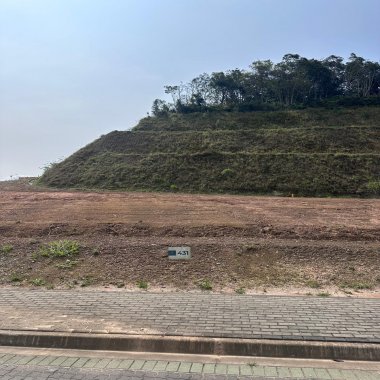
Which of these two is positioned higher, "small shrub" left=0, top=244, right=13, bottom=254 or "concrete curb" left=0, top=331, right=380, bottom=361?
"small shrub" left=0, top=244, right=13, bottom=254

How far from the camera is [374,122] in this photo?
144 ft

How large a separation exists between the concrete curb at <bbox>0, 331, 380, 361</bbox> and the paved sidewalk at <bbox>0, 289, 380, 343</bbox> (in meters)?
0.14

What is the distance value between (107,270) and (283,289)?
3520mm

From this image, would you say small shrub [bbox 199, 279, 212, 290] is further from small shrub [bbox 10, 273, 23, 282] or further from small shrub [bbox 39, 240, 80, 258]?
small shrub [bbox 10, 273, 23, 282]

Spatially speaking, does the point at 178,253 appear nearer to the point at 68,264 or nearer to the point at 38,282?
the point at 68,264

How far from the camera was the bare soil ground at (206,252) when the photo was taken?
8359mm

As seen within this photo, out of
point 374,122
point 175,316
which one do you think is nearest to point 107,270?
point 175,316

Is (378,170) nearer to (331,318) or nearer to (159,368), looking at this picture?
(331,318)

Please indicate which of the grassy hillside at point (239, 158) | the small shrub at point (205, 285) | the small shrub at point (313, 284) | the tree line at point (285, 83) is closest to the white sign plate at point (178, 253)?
the small shrub at point (205, 285)

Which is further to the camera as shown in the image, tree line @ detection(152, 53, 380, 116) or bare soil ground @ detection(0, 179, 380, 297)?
tree line @ detection(152, 53, 380, 116)

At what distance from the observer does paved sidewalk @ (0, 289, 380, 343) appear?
18.1 ft

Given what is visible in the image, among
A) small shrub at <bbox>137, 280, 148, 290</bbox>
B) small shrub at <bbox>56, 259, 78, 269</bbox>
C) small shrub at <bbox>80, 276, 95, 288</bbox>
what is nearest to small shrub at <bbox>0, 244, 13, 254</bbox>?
small shrub at <bbox>56, 259, 78, 269</bbox>

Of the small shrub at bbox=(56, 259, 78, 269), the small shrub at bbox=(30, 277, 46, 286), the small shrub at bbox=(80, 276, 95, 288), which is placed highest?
the small shrub at bbox=(56, 259, 78, 269)

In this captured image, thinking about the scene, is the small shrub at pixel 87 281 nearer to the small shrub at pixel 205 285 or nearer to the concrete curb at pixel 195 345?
the small shrub at pixel 205 285
